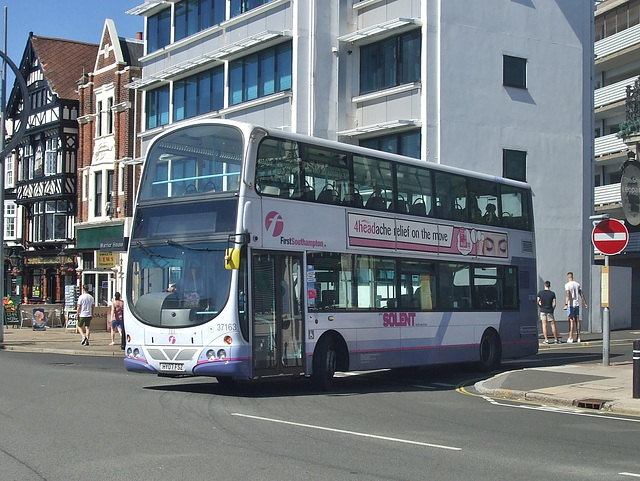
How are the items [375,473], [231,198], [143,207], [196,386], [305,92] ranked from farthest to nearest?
1. [305,92]
2. [196,386]
3. [143,207]
4. [231,198]
5. [375,473]

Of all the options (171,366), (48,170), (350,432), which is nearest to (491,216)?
(171,366)

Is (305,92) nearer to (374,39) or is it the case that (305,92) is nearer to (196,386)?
(374,39)

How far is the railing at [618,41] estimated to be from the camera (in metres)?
45.8

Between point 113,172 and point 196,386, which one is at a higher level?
point 113,172

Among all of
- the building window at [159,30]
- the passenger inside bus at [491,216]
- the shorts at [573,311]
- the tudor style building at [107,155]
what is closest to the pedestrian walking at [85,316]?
the building window at [159,30]

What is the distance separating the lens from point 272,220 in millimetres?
14328

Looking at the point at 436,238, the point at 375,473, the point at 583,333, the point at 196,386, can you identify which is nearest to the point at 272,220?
the point at 196,386

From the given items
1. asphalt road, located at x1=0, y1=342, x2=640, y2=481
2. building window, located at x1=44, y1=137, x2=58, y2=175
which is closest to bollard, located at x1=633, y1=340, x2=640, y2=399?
asphalt road, located at x1=0, y1=342, x2=640, y2=481

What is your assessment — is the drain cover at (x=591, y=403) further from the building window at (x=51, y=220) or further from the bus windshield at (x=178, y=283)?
the building window at (x=51, y=220)

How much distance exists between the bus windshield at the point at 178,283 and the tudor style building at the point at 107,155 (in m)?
27.8

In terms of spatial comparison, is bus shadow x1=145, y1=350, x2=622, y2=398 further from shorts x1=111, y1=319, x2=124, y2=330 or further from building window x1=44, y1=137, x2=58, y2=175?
building window x1=44, y1=137, x2=58, y2=175

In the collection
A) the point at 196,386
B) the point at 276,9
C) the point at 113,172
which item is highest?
the point at 276,9

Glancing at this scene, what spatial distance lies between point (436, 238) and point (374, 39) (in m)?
13.9

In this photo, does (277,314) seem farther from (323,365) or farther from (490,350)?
(490,350)
